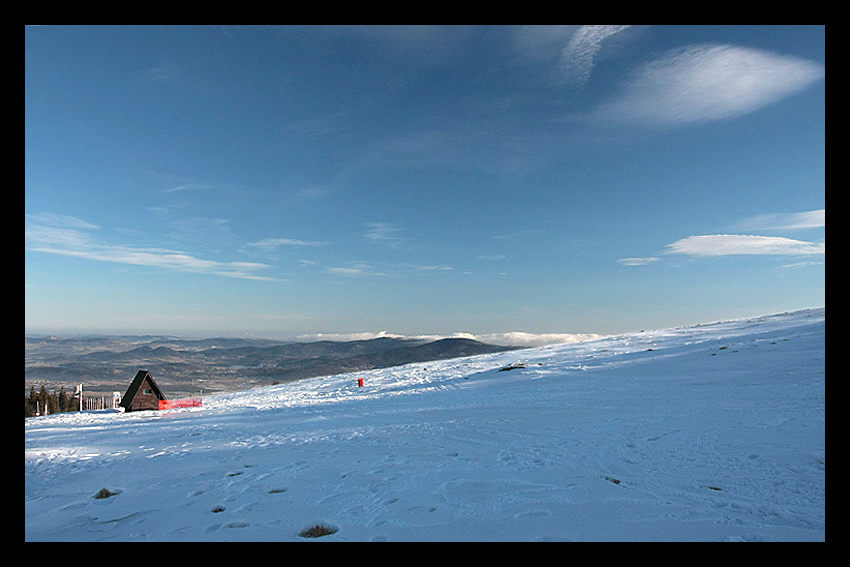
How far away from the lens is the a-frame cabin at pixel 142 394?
875 inches

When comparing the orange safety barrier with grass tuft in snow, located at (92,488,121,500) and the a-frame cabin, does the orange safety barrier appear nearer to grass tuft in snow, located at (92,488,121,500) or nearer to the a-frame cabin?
the a-frame cabin

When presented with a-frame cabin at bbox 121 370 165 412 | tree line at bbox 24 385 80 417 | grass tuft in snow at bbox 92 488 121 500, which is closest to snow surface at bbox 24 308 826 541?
grass tuft in snow at bbox 92 488 121 500

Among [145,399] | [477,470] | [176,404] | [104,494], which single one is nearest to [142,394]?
[145,399]

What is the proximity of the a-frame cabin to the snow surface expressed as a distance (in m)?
7.23

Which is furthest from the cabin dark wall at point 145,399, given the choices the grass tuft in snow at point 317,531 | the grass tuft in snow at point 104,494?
the grass tuft in snow at point 317,531

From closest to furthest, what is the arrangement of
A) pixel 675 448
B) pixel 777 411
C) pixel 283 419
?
pixel 675 448 → pixel 777 411 → pixel 283 419

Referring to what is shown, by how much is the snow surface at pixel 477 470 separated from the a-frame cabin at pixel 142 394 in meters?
7.23

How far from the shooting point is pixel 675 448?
314 inches

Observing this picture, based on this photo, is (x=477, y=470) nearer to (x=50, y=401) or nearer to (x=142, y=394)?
(x=142, y=394)
